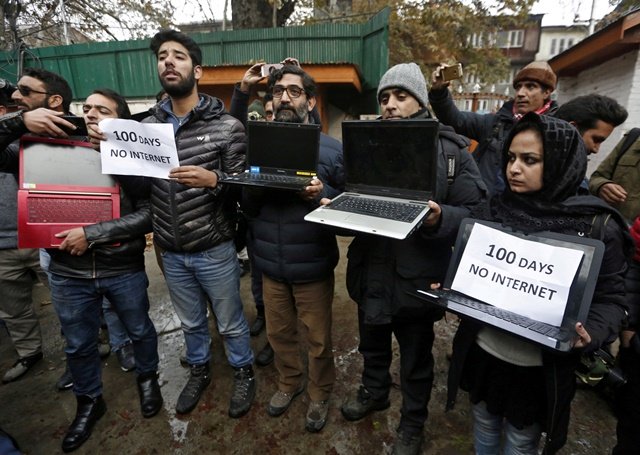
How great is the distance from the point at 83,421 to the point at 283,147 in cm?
219

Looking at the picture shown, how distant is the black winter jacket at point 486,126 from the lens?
2.62m

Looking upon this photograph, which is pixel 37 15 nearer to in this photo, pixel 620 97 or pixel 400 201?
pixel 400 201

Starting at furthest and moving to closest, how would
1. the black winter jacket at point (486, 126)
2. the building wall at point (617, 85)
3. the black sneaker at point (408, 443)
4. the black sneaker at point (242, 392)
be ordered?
the building wall at point (617, 85)
the black winter jacket at point (486, 126)
the black sneaker at point (242, 392)
the black sneaker at point (408, 443)

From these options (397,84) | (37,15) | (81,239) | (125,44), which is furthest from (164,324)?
(37,15)

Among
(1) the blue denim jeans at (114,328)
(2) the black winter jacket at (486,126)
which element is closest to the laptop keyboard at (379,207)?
(2) the black winter jacket at (486,126)

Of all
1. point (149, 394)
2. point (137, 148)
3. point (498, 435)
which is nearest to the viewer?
point (498, 435)

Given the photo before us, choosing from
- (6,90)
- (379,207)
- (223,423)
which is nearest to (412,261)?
(379,207)

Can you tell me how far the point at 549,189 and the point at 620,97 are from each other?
5.56m

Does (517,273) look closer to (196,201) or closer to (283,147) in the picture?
(283,147)

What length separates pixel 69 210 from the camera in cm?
194

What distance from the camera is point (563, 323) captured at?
4.01ft

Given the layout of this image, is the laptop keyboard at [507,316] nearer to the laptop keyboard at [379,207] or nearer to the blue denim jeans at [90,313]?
the laptop keyboard at [379,207]

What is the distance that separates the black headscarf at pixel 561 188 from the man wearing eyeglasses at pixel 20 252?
9.02 feet

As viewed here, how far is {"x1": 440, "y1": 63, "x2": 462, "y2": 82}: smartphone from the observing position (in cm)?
204
